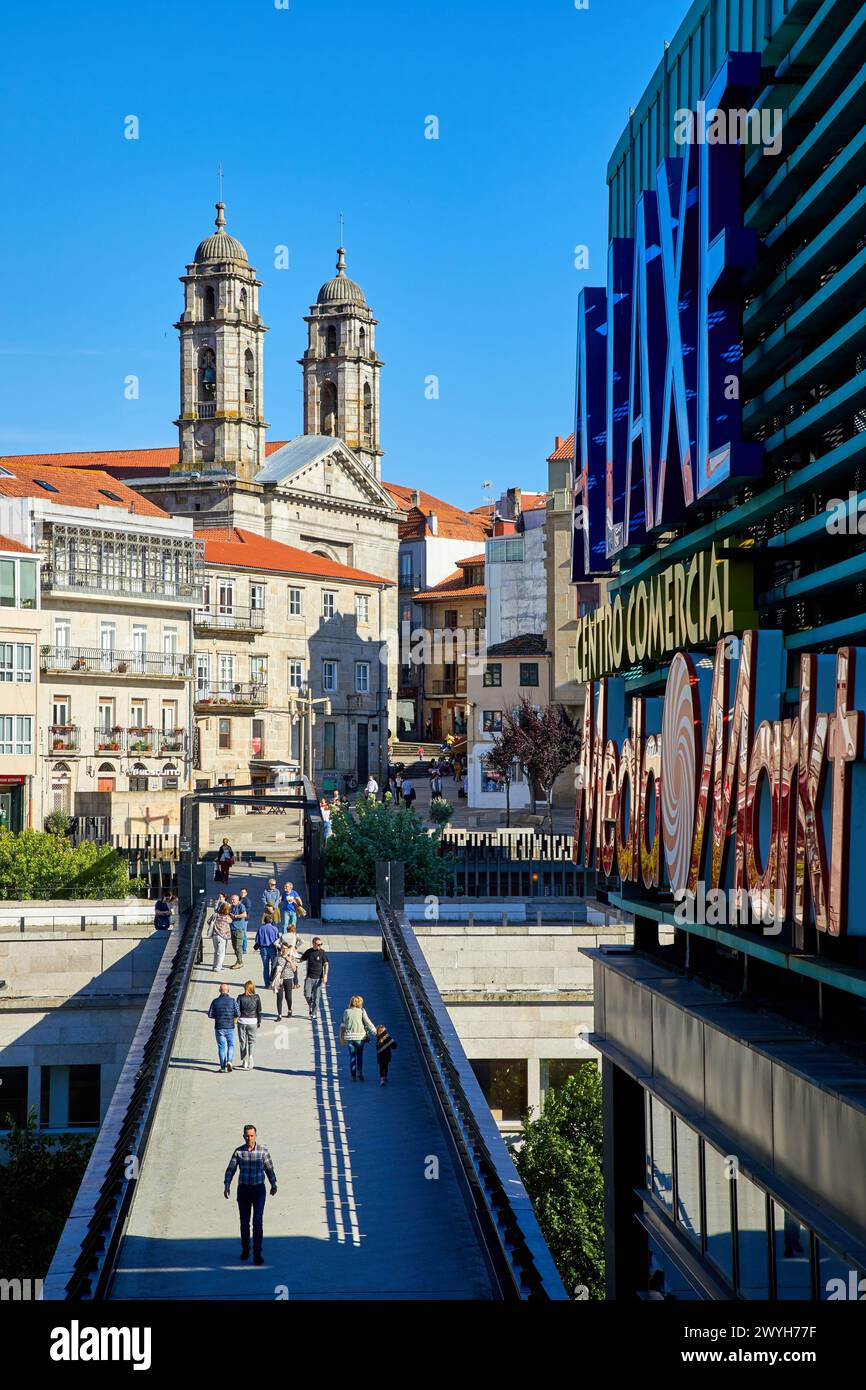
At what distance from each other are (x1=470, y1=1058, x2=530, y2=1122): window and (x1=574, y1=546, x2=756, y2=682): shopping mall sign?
38.4 ft

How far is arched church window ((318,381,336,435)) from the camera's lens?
111875mm

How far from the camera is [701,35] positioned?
16.3 m

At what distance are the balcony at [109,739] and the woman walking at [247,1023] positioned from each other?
46.4 meters

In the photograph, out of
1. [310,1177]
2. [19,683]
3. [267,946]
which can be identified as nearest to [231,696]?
[19,683]

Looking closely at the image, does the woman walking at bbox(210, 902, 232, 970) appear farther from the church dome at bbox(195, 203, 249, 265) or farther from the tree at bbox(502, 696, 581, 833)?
the church dome at bbox(195, 203, 249, 265)

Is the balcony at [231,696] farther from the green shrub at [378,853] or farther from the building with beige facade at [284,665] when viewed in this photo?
the green shrub at [378,853]

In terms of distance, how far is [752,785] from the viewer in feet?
42.4

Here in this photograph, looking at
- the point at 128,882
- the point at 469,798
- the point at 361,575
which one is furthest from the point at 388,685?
the point at 128,882

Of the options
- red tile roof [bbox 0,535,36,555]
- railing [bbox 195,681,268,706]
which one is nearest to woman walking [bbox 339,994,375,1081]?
red tile roof [bbox 0,535,36,555]

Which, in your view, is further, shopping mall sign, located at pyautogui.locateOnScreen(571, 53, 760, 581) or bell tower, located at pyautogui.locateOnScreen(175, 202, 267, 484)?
bell tower, located at pyautogui.locateOnScreen(175, 202, 267, 484)

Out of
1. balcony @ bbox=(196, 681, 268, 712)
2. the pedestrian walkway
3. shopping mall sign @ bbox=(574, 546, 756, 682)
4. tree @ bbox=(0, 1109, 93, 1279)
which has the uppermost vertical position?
balcony @ bbox=(196, 681, 268, 712)

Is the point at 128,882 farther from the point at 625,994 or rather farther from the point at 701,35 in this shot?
the point at 701,35

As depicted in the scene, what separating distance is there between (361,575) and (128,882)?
54.7 metres

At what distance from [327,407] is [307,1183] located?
98.3 metres
